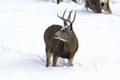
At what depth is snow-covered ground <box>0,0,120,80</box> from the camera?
8320 mm

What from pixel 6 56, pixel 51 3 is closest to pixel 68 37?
pixel 6 56

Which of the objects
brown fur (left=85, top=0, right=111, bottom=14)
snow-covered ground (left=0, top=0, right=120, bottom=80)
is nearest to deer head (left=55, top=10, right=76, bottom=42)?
snow-covered ground (left=0, top=0, right=120, bottom=80)

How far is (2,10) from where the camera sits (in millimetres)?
18375

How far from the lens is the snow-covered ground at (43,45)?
27.3ft

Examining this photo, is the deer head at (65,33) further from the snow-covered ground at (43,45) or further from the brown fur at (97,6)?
the brown fur at (97,6)

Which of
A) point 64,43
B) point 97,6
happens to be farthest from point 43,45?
point 97,6

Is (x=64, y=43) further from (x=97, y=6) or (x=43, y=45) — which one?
(x=97, y=6)

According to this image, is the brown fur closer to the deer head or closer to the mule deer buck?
the mule deer buck

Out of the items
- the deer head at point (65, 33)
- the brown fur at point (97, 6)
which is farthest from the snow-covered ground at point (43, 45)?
the deer head at point (65, 33)

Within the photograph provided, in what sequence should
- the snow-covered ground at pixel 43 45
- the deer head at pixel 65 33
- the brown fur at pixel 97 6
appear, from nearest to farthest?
the snow-covered ground at pixel 43 45 → the deer head at pixel 65 33 → the brown fur at pixel 97 6

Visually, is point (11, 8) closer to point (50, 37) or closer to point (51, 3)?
point (51, 3)

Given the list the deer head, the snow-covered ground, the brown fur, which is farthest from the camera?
the brown fur

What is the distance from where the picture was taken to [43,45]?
11727mm

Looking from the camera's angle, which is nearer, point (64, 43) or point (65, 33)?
point (65, 33)
